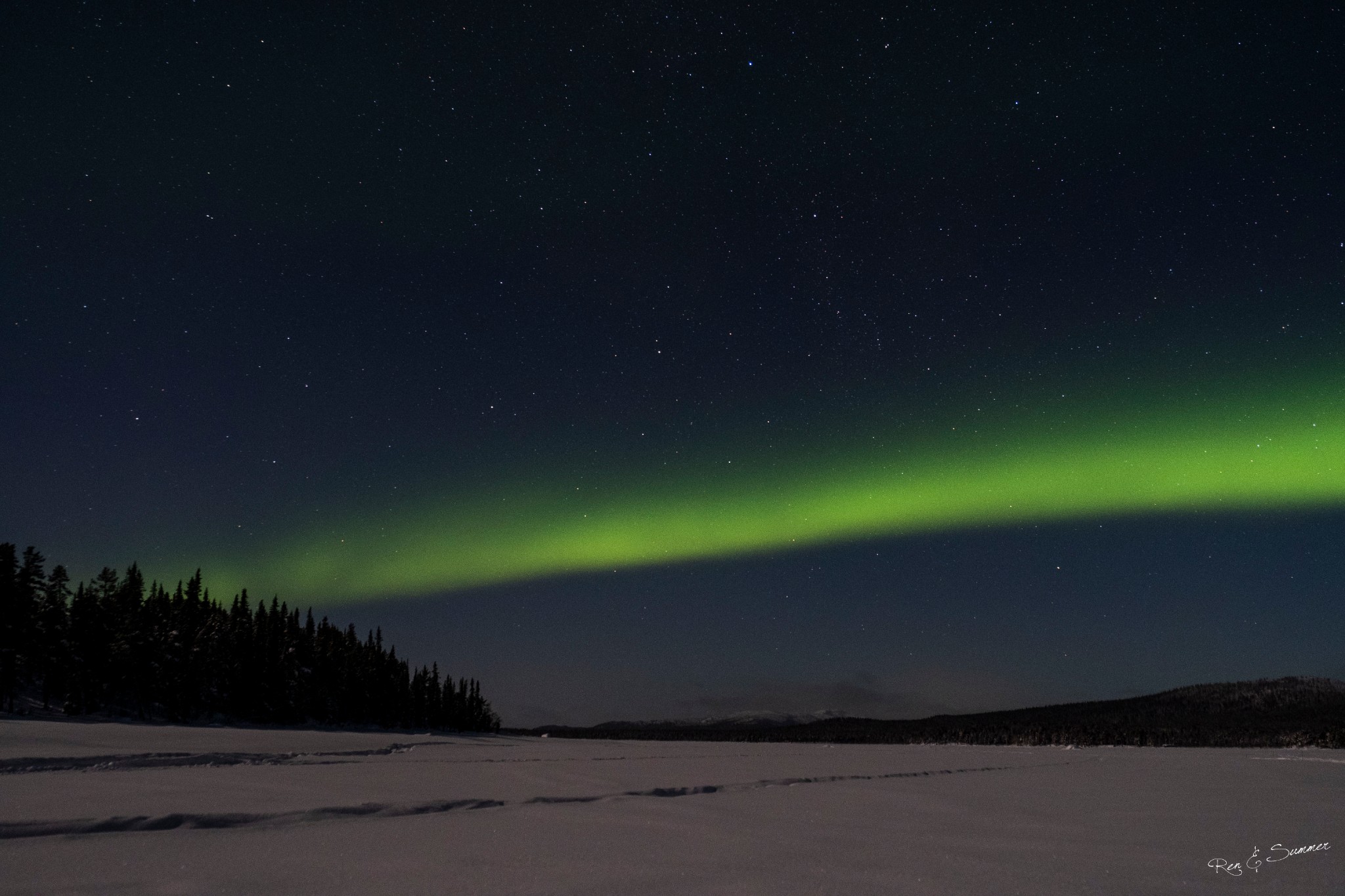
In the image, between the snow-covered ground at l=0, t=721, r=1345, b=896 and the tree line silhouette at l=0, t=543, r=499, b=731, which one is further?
the tree line silhouette at l=0, t=543, r=499, b=731

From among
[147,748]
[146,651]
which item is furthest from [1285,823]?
[146,651]

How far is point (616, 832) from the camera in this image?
7.17m

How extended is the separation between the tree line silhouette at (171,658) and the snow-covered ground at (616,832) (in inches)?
2784

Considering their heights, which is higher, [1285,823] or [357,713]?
[1285,823]

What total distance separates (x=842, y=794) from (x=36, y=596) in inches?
3395

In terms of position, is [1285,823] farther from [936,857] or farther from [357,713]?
[357,713]

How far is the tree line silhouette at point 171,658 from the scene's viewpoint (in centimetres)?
6912

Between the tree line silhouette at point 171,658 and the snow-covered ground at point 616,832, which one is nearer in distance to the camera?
the snow-covered ground at point 616,832

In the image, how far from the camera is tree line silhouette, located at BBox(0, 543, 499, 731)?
6912cm

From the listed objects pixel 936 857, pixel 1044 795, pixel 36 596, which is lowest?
pixel 1044 795

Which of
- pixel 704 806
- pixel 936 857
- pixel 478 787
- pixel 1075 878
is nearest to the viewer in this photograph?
pixel 1075 878

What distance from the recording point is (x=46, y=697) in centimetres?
7006

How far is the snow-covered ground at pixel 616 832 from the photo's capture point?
16.7ft

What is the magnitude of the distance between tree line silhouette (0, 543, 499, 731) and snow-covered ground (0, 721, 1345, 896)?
70.7 m
